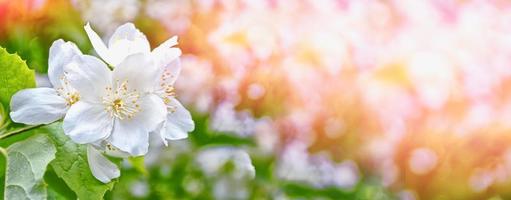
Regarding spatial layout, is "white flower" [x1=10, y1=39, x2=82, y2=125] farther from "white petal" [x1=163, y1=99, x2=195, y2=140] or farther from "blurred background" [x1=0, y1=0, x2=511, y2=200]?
"blurred background" [x1=0, y1=0, x2=511, y2=200]

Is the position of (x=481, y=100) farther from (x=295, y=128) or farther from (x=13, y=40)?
(x=13, y=40)

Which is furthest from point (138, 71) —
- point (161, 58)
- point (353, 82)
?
point (353, 82)

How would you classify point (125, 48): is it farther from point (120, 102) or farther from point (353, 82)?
point (353, 82)

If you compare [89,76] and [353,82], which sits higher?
[353,82]

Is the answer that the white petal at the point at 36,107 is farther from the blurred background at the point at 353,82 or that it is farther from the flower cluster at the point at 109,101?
the blurred background at the point at 353,82

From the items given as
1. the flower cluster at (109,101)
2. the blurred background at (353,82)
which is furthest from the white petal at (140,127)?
the blurred background at (353,82)

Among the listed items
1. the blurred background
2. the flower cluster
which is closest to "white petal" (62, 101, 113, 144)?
the flower cluster
